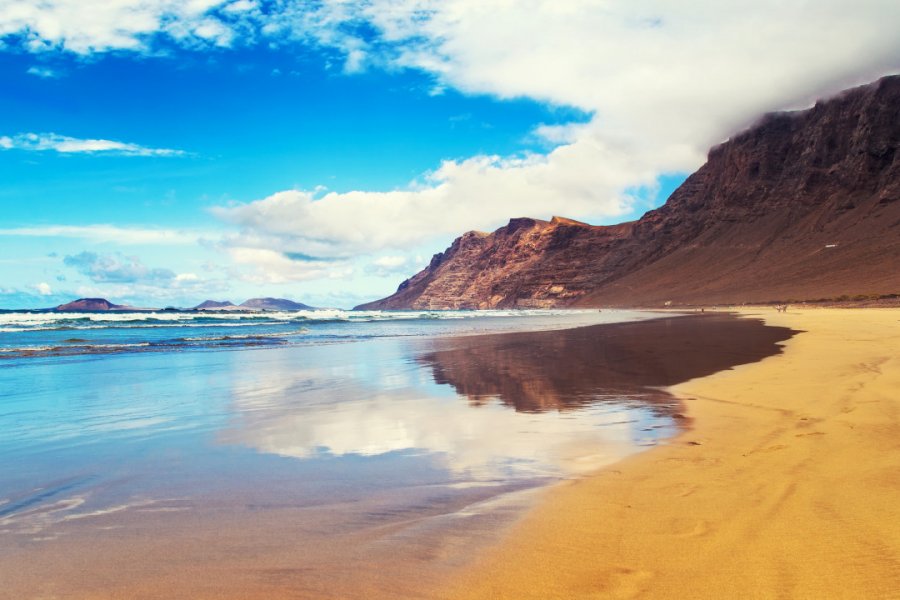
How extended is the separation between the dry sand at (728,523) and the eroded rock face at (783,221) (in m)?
85.6

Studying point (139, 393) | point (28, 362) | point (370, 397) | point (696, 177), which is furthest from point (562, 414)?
point (696, 177)

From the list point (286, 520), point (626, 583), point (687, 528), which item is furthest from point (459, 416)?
point (626, 583)

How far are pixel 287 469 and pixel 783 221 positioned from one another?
14161cm

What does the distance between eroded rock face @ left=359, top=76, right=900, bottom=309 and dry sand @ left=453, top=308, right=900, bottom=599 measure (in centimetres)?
8557

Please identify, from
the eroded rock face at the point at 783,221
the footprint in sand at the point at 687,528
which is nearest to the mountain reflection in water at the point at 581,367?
the footprint in sand at the point at 687,528

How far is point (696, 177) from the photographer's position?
168 m

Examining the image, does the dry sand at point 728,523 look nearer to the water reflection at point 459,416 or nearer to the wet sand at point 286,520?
the wet sand at point 286,520

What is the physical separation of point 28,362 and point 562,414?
1977 centimetres

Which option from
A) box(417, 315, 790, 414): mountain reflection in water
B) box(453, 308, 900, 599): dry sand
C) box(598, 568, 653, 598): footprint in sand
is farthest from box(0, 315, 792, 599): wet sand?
box(417, 315, 790, 414): mountain reflection in water

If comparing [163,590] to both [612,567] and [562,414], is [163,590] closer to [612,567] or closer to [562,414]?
[612,567]

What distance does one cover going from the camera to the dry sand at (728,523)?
327 cm

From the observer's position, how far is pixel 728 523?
409 cm

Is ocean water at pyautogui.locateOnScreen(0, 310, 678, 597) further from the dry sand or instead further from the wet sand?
the dry sand

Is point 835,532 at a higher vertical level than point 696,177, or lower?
lower
